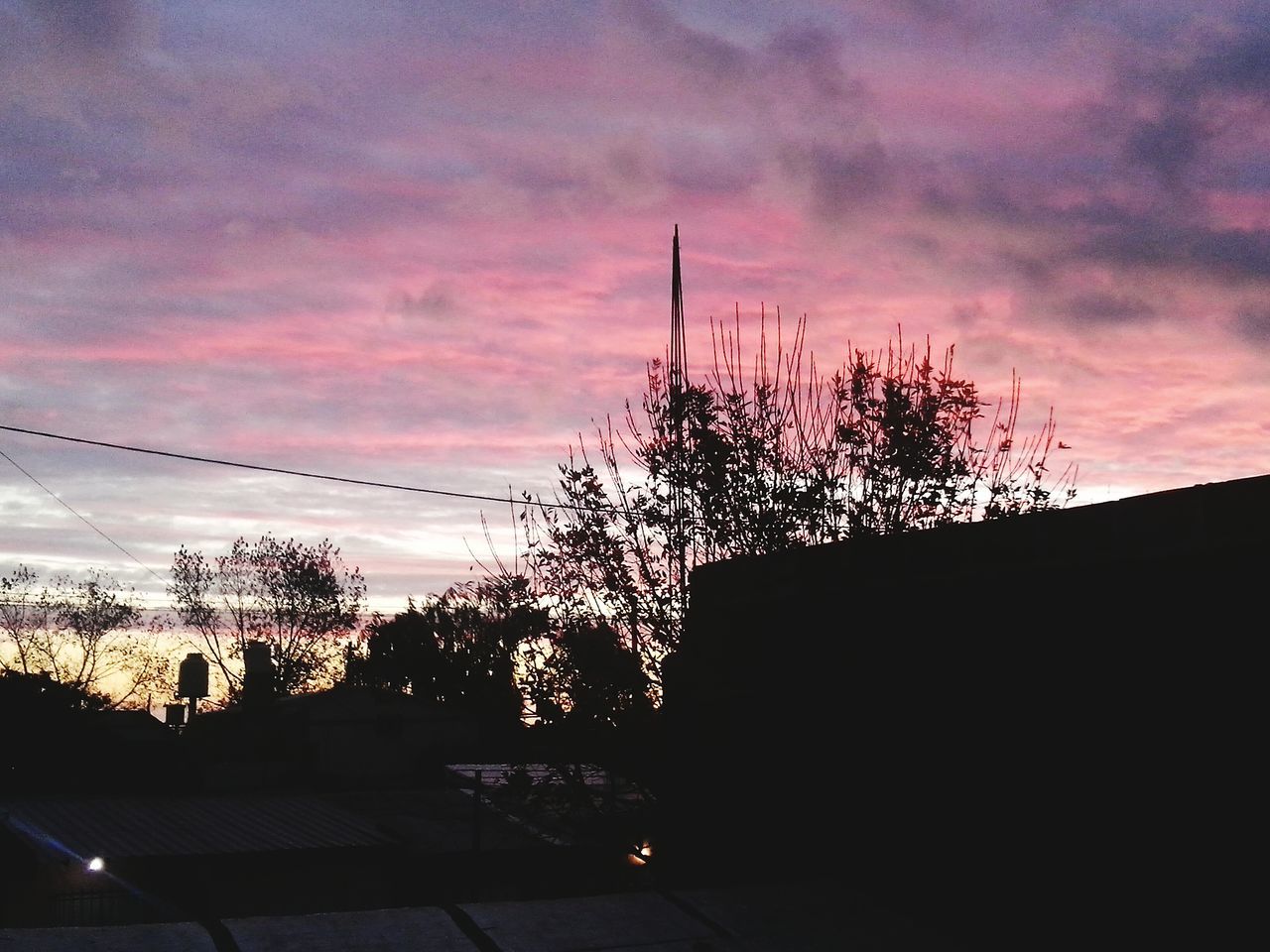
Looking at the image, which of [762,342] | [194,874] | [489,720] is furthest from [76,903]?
[762,342]

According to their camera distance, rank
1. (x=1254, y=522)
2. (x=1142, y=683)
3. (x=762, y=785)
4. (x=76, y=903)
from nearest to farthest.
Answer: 1. (x=1254, y=522)
2. (x=1142, y=683)
3. (x=762, y=785)
4. (x=76, y=903)

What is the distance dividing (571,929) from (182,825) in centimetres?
1772

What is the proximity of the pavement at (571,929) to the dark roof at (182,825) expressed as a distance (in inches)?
574

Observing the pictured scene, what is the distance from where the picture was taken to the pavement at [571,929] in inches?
154

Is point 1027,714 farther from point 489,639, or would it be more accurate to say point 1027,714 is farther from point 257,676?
point 257,676

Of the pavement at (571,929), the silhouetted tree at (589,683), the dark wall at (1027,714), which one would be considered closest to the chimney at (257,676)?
the silhouetted tree at (589,683)

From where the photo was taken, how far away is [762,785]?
Result: 7.02 metres

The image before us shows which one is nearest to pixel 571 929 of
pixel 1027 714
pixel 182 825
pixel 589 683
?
pixel 1027 714

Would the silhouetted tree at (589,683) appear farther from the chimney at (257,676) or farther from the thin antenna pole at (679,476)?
the chimney at (257,676)

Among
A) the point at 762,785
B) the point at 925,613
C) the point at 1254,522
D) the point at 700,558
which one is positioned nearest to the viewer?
the point at 1254,522

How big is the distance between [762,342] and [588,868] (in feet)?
30.9

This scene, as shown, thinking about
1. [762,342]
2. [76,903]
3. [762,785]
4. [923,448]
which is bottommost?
[76,903]

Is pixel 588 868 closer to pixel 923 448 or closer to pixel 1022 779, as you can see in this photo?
pixel 923 448

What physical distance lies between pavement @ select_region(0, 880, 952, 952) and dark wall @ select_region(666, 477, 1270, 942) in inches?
25.3
